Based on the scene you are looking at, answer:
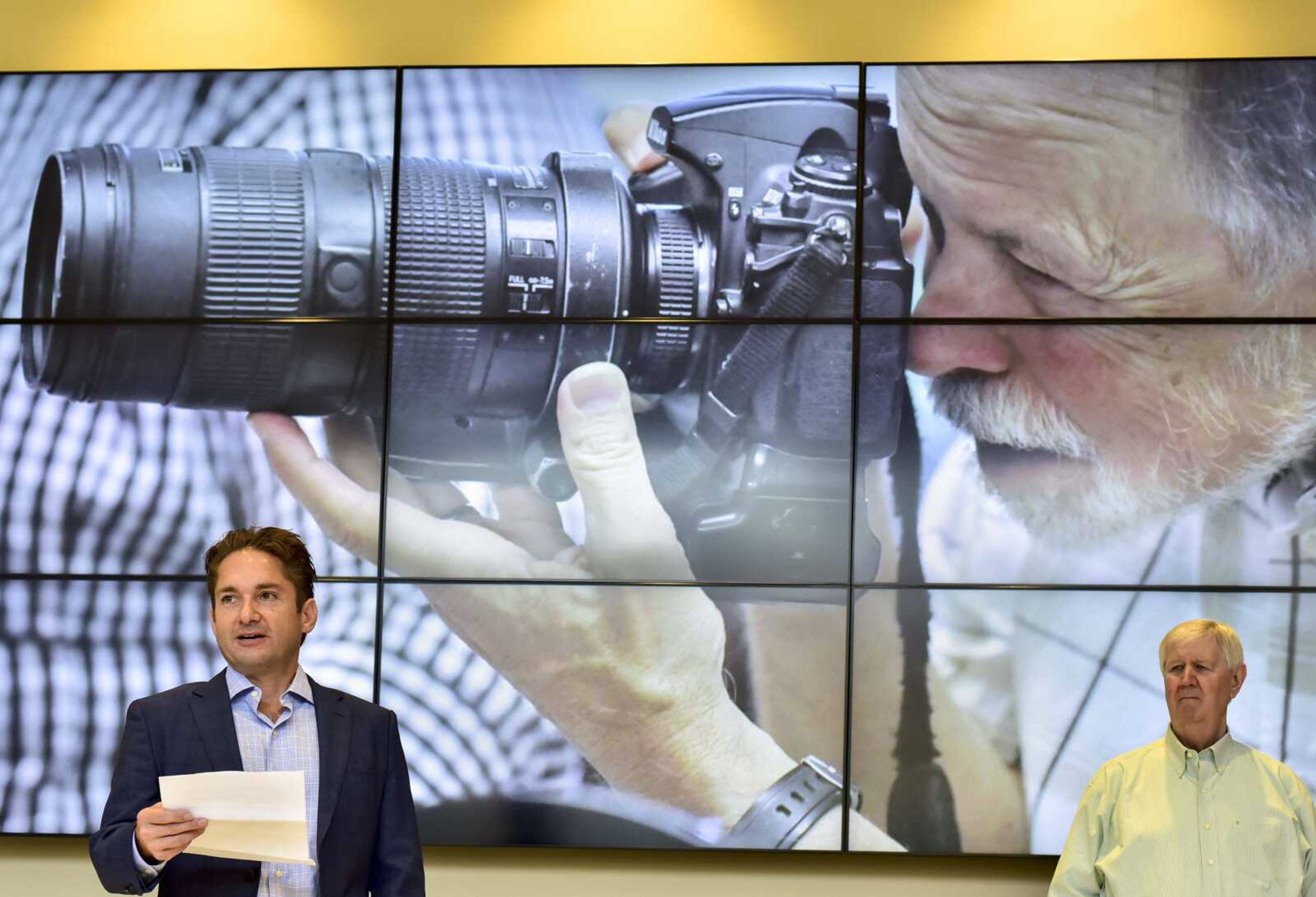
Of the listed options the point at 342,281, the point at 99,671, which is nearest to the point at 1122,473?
the point at 342,281

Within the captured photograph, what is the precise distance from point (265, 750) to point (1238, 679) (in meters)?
2.15

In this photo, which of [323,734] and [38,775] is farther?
[38,775]

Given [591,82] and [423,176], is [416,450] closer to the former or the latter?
[423,176]

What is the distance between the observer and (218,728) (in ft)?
7.68

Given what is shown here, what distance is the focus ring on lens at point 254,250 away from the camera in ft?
14.4

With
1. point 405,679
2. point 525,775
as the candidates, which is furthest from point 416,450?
point 525,775

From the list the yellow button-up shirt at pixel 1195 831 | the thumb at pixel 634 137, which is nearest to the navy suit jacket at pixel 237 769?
the yellow button-up shirt at pixel 1195 831

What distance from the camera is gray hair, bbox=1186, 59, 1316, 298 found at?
164 inches

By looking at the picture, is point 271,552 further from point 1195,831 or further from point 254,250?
point 254,250

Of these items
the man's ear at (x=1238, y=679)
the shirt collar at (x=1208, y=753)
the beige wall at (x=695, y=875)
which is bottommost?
the beige wall at (x=695, y=875)

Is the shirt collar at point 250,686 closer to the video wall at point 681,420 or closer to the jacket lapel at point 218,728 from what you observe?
the jacket lapel at point 218,728

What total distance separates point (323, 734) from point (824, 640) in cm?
200

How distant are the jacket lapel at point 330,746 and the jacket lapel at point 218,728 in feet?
0.41

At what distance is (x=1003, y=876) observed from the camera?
164 inches
